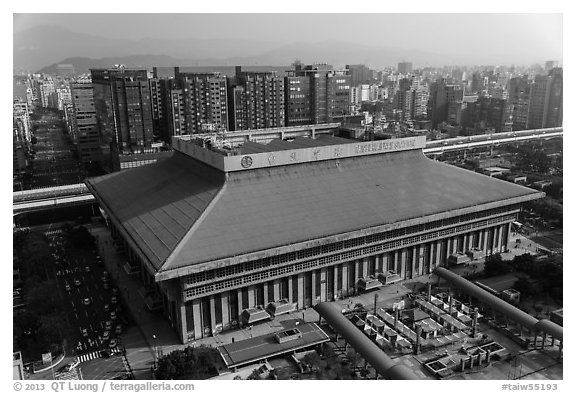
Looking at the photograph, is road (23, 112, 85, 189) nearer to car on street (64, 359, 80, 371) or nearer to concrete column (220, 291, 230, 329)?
car on street (64, 359, 80, 371)

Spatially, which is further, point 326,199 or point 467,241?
point 467,241

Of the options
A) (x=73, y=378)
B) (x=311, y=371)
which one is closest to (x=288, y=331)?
(x=311, y=371)

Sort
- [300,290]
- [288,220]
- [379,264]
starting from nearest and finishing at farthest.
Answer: [288,220]
[300,290]
[379,264]

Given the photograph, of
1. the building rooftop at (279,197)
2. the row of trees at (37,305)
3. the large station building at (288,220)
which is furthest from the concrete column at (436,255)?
the row of trees at (37,305)

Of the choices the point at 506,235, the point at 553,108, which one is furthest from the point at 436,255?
the point at 553,108

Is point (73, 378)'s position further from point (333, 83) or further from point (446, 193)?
point (333, 83)

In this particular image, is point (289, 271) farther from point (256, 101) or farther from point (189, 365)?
point (256, 101)
